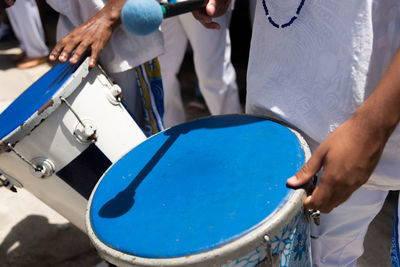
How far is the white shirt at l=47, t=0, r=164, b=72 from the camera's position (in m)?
1.21

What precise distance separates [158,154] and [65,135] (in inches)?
11.9

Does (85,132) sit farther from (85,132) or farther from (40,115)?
(40,115)

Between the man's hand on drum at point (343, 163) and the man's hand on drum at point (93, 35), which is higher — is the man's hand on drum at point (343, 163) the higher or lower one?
the lower one

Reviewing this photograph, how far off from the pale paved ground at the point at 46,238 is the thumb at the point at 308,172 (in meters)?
0.89

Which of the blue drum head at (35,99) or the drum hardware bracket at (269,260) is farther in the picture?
the blue drum head at (35,99)

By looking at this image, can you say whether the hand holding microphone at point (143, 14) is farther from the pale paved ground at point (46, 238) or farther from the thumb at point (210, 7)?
the pale paved ground at point (46, 238)

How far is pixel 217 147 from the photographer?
84 centimetres

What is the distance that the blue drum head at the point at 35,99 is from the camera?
965 millimetres

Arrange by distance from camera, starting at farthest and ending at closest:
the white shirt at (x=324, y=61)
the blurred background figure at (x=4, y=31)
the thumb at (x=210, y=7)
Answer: the blurred background figure at (x=4, y=31), the thumb at (x=210, y=7), the white shirt at (x=324, y=61)

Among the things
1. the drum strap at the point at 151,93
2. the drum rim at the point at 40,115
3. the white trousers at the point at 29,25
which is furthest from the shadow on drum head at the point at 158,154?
the white trousers at the point at 29,25

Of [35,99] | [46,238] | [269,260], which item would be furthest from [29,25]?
[269,260]

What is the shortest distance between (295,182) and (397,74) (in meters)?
0.24

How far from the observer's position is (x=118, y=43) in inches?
47.8

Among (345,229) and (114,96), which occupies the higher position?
(114,96)
